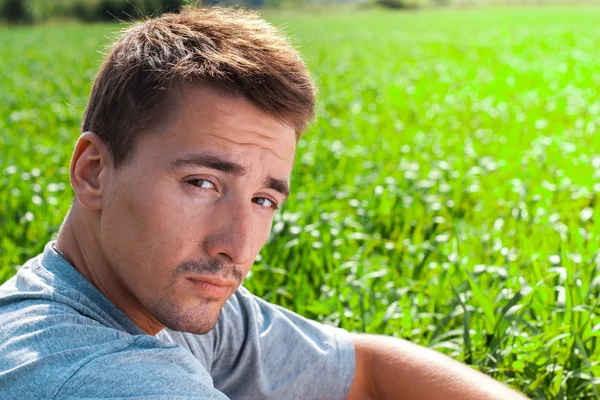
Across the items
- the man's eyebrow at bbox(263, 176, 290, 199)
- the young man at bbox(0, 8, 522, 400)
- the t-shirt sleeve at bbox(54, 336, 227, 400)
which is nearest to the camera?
the t-shirt sleeve at bbox(54, 336, 227, 400)

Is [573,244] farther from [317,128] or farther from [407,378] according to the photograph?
[317,128]

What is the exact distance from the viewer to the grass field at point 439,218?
2664mm

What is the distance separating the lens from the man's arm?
2.05 metres

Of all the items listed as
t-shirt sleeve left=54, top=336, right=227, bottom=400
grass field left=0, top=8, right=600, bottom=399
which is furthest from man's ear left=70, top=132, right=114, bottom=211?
grass field left=0, top=8, right=600, bottom=399

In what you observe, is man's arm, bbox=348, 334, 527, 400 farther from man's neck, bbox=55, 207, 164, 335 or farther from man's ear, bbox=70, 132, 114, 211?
man's ear, bbox=70, 132, 114, 211

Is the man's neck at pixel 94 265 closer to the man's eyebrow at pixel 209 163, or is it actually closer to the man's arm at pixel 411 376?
the man's eyebrow at pixel 209 163

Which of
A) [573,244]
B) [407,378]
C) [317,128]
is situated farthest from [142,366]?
[317,128]

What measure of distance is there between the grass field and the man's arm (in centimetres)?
42

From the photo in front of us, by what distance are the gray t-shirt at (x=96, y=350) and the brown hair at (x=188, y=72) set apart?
11.8 inches

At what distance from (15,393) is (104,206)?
411 millimetres

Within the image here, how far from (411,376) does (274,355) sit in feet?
1.20

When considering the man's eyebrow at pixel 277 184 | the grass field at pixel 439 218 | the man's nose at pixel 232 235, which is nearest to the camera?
the man's nose at pixel 232 235

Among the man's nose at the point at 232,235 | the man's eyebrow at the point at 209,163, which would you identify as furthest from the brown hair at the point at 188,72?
the man's nose at the point at 232,235

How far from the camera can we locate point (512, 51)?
51.0 feet
